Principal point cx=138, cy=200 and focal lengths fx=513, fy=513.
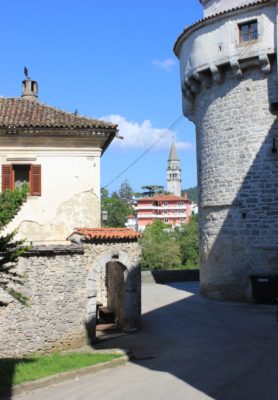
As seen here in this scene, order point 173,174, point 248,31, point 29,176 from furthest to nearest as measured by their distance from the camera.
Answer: point 173,174, point 248,31, point 29,176

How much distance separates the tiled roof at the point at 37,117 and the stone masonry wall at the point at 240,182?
6.33m

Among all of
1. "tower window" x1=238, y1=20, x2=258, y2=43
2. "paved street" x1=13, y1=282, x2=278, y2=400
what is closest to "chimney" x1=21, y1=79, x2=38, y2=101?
"tower window" x1=238, y1=20, x2=258, y2=43

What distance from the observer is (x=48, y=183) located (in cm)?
1781

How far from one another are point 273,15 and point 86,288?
13072 mm

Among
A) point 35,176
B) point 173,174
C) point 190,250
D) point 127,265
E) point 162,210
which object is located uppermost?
point 173,174

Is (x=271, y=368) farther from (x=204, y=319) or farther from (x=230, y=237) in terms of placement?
(x=230, y=237)

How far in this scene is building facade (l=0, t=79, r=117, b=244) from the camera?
57.4ft

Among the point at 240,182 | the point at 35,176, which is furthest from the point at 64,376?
the point at 240,182

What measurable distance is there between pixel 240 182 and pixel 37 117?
8746 mm

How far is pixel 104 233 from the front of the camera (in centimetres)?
1547

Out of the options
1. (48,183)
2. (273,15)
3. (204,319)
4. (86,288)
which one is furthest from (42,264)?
(273,15)

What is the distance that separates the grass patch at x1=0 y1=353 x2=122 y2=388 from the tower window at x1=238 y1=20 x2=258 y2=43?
46.7 feet

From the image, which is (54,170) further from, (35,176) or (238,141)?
(238,141)

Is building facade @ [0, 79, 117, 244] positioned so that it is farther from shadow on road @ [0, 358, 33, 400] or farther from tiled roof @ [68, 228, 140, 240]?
shadow on road @ [0, 358, 33, 400]
